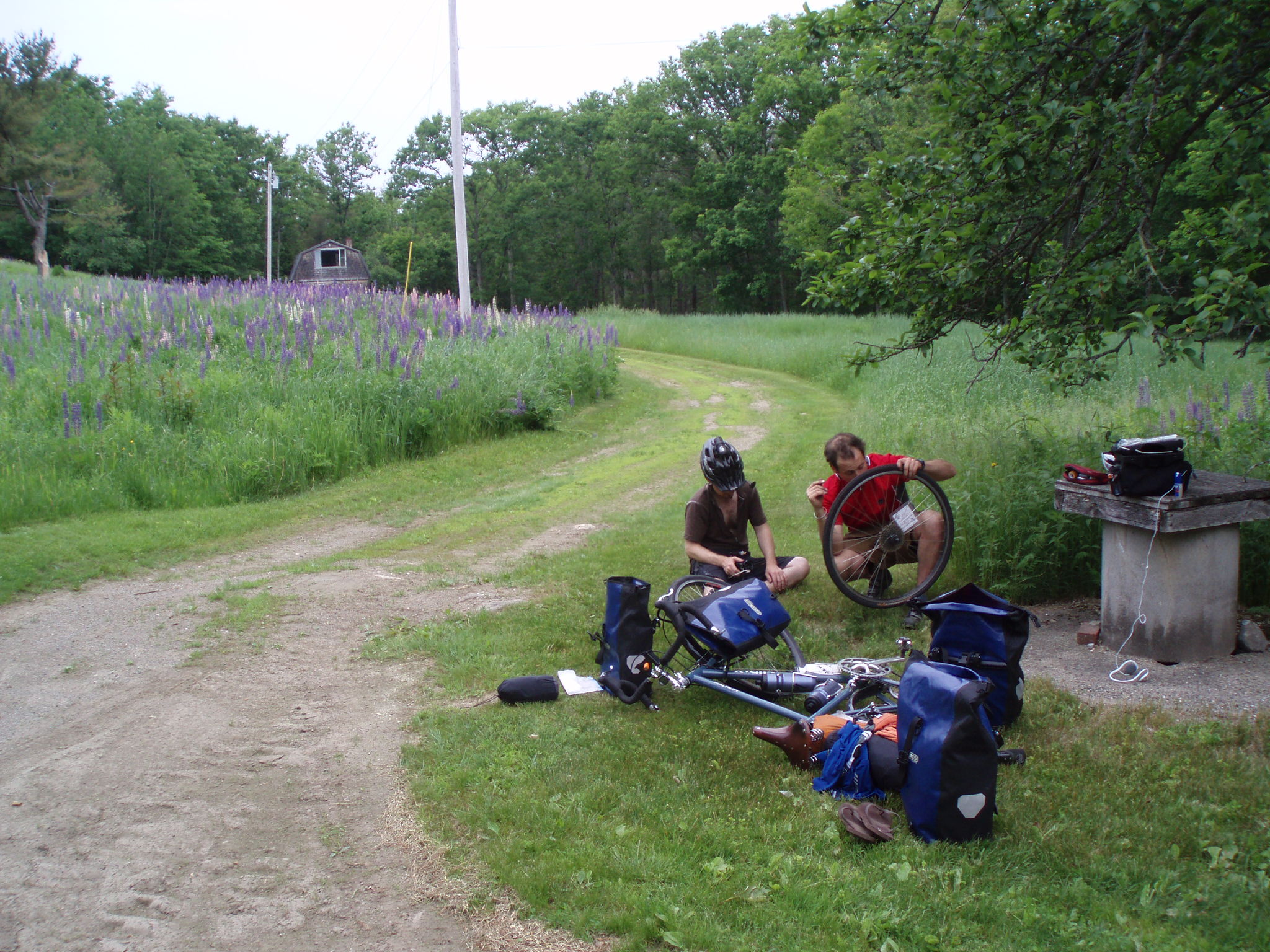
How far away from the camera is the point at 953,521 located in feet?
22.2

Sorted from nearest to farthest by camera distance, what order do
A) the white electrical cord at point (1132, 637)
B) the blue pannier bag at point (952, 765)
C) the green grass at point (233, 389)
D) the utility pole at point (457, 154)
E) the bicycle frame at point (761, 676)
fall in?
the blue pannier bag at point (952, 765), the bicycle frame at point (761, 676), the white electrical cord at point (1132, 637), the green grass at point (233, 389), the utility pole at point (457, 154)

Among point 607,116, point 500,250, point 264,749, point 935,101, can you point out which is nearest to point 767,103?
point 607,116

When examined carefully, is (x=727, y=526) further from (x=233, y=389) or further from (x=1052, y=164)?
(x=233, y=389)

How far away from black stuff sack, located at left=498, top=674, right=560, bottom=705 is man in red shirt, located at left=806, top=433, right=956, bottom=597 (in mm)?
2293

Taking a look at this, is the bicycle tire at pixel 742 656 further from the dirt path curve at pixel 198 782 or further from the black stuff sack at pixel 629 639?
the dirt path curve at pixel 198 782

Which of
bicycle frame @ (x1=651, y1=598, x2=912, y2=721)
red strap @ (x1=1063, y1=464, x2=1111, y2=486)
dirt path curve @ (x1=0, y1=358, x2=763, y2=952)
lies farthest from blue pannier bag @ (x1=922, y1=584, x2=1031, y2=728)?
dirt path curve @ (x1=0, y1=358, x2=763, y2=952)

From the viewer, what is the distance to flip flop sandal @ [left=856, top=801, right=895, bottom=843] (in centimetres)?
375

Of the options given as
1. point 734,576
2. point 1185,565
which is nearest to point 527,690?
point 734,576

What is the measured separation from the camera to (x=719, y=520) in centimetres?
644

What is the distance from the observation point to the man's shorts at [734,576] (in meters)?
6.02

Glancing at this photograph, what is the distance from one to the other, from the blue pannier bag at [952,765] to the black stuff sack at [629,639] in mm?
1755

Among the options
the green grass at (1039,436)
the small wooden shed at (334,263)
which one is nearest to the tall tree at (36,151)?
the small wooden shed at (334,263)

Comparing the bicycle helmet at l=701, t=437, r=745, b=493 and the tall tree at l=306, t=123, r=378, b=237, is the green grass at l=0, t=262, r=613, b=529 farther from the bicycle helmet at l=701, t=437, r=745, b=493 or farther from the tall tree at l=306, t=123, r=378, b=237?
the tall tree at l=306, t=123, r=378, b=237

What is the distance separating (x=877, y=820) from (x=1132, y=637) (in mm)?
2703
